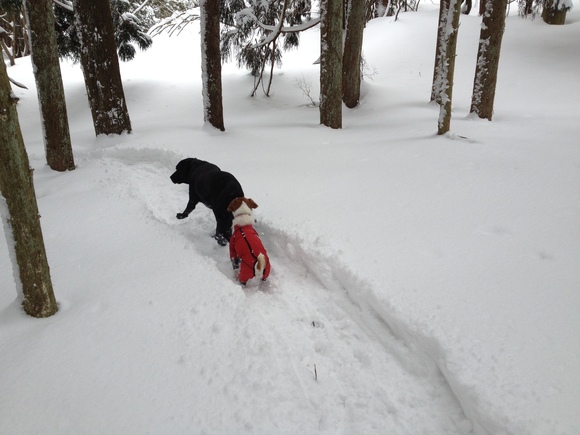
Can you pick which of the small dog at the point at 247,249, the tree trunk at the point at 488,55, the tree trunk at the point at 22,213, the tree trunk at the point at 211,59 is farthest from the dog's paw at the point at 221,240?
the tree trunk at the point at 488,55

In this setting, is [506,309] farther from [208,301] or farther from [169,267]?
[169,267]

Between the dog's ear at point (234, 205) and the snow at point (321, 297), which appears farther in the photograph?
the dog's ear at point (234, 205)

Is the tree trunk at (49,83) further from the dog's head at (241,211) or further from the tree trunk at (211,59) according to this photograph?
the dog's head at (241,211)

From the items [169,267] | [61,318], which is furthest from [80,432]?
[169,267]

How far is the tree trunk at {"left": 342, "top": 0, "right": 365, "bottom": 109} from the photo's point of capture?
9.30 m

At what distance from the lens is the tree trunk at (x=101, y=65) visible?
670 cm

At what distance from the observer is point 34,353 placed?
8.39ft

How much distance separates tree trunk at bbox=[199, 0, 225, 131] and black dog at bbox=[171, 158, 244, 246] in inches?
142

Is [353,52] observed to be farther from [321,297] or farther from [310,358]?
[310,358]

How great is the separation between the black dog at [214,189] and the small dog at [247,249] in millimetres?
351

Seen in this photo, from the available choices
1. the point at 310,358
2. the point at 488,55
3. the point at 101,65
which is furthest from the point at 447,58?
the point at 101,65

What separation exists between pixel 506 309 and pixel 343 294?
135cm

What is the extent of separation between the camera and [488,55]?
743cm

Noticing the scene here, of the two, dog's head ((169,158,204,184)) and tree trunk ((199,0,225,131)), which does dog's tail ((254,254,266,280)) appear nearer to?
dog's head ((169,158,204,184))
